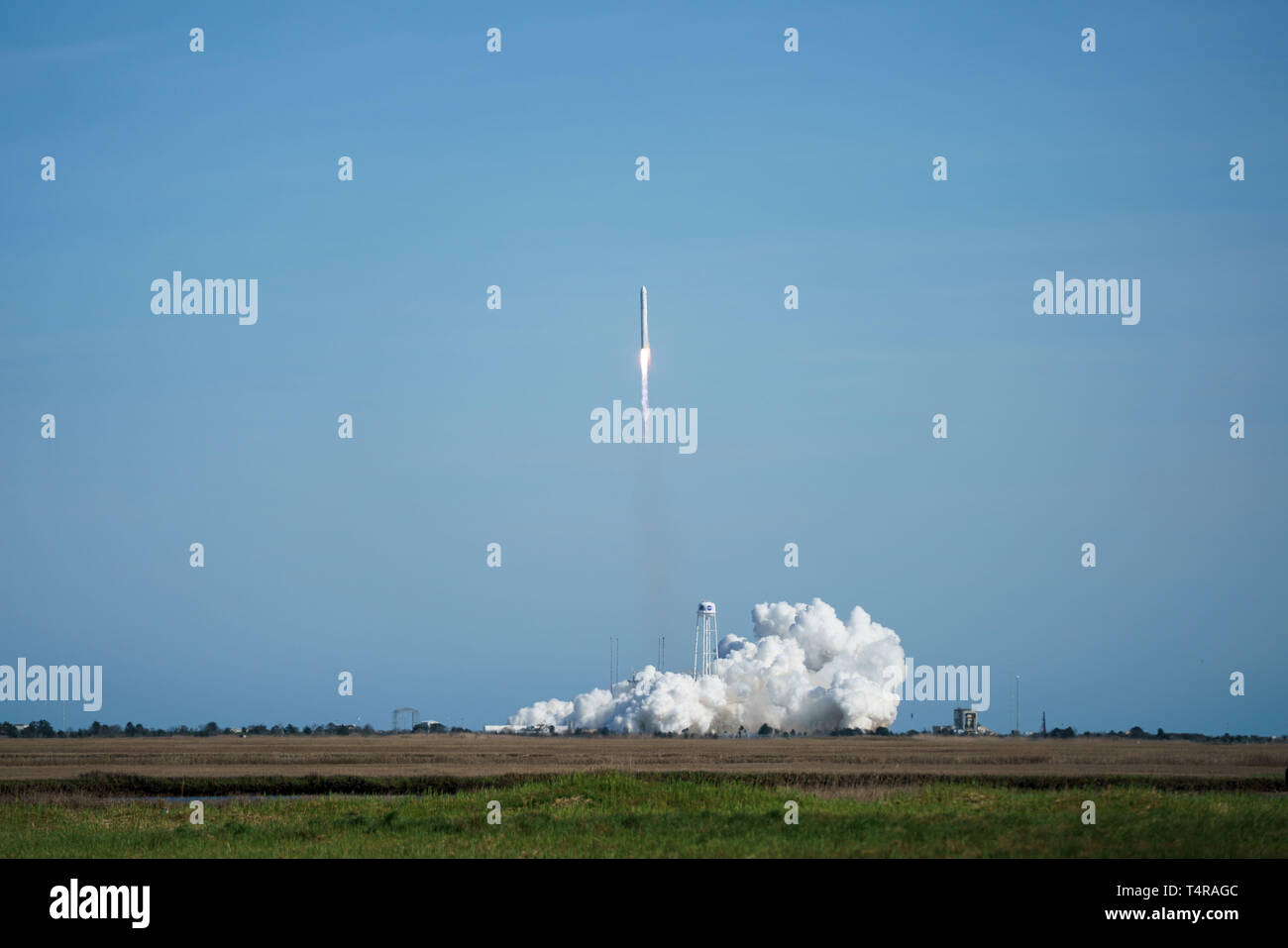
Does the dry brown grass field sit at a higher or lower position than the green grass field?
lower

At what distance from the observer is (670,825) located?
43219mm

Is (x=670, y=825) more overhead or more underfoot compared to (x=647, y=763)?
more overhead

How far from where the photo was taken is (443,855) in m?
37.9

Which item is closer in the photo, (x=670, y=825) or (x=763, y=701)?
(x=670, y=825)

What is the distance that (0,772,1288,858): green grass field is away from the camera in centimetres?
3550

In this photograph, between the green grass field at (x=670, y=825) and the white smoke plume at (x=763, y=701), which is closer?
the green grass field at (x=670, y=825)

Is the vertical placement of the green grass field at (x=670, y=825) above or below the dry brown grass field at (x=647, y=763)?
above

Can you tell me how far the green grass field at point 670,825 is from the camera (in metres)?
35.5

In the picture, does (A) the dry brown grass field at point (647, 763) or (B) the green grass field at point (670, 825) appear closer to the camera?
(B) the green grass field at point (670, 825)

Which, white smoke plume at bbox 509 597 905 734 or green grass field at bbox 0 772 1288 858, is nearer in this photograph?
green grass field at bbox 0 772 1288 858

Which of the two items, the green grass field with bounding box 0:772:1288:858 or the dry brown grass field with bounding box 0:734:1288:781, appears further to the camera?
the dry brown grass field with bounding box 0:734:1288:781
